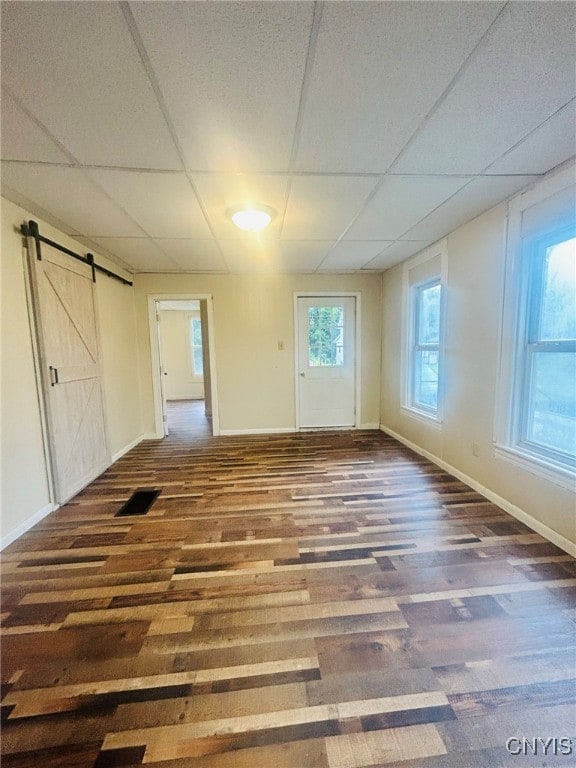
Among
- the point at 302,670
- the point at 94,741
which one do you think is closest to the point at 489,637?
the point at 302,670

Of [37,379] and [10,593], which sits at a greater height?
[37,379]

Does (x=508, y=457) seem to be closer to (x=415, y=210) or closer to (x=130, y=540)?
(x=415, y=210)

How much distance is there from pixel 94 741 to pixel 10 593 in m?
1.10

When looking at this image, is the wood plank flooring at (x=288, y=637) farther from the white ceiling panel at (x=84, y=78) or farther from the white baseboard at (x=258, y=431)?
the white ceiling panel at (x=84, y=78)

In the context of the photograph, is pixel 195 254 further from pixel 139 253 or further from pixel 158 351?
pixel 158 351

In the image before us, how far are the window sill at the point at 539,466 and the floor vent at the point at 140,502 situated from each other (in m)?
2.96

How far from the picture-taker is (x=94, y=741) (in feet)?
3.45

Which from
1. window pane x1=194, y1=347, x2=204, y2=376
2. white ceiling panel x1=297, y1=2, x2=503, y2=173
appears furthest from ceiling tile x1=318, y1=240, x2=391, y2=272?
window pane x1=194, y1=347, x2=204, y2=376

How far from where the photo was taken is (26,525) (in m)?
2.30

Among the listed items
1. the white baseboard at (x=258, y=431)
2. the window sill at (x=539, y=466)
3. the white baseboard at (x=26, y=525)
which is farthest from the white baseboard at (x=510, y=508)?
the white baseboard at (x=26, y=525)

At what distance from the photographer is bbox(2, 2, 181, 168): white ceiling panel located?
105cm

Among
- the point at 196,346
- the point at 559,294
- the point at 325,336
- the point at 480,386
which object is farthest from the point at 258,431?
the point at 196,346

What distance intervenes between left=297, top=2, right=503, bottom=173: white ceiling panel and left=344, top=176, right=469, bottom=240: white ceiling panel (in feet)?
1.57

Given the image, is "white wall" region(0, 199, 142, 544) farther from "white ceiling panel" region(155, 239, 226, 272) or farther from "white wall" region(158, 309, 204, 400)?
"white wall" region(158, 309, 204, 400)
